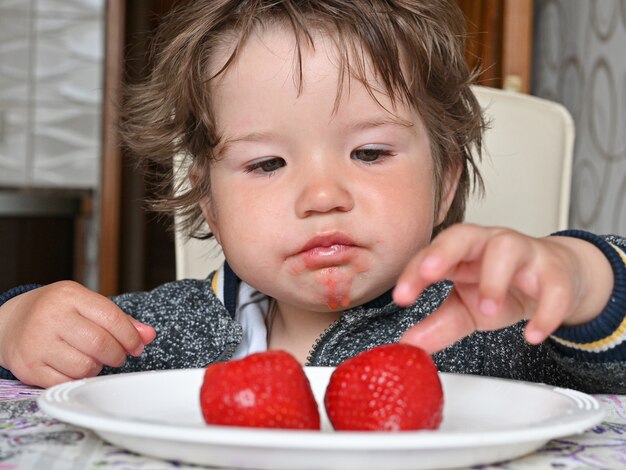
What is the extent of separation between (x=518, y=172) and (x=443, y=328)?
926 millimetres

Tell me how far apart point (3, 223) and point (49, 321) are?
172 centimetres

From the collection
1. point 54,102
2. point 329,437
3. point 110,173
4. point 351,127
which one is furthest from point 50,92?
point 329,437

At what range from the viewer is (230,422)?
47cm

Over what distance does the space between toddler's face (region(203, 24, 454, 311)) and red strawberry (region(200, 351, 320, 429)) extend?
41cm

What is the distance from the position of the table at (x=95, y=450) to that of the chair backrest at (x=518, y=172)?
92 centimetres

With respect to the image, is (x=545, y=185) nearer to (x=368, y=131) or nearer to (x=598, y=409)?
(x=368, y=131)

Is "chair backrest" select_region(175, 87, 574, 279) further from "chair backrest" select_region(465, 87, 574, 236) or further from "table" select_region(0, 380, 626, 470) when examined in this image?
"table" select_region(0, 380, 626, 470)

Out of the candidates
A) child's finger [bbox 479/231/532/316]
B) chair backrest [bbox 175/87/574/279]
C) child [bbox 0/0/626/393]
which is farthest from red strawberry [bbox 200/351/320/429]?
chair backrest [bbox 175/87/574/279]

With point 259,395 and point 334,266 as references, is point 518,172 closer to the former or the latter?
point 334,266

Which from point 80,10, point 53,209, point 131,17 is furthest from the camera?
point 131,17

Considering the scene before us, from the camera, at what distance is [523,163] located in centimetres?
150

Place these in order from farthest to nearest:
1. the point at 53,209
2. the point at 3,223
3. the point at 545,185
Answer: the point at 53,209 → the point at 3,223 → the point at 545,185

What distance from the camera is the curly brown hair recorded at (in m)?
0.98

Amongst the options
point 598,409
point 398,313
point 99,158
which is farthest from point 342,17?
point 99,158
